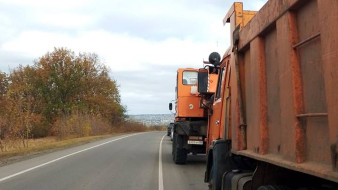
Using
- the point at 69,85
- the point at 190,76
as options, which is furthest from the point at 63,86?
the point at 190,76

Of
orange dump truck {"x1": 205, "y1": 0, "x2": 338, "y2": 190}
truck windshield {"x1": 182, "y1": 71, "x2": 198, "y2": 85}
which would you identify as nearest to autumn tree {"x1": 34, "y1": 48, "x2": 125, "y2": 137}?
truck windshield {"x1": 182, "y1": 71, "x2": 198, "y2": 85}

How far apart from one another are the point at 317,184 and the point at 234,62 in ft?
8.30

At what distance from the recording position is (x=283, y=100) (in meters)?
3.74

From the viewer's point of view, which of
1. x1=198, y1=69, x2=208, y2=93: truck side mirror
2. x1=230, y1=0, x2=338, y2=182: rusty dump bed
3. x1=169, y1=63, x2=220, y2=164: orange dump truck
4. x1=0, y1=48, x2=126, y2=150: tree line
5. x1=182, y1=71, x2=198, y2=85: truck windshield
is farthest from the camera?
x1=0, y1=48, x2=126, y2=150: tree line

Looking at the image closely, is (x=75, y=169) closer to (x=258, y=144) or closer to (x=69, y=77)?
(x=258, y=144)

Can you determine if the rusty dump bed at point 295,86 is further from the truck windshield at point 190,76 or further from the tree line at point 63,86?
the tree line at point 63,86

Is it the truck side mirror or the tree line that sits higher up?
the tree line

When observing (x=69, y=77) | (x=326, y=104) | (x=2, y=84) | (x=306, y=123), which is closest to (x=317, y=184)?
(x=306, y=123)

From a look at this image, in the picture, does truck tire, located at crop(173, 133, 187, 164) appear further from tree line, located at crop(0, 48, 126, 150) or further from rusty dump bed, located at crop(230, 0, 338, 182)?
tree line, located at crop(0, 48, 126, 150)

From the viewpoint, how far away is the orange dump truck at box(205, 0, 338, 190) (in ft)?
9.49

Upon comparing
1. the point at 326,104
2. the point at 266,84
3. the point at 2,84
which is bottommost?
the point at 326,104

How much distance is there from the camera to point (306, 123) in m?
3.31

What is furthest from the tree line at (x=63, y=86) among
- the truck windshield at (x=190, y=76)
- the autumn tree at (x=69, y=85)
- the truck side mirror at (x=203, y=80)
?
the truck side mirror at (x=203, y=80)

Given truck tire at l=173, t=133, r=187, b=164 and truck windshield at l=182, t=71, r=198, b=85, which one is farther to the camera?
truck windshield at l=182, t=71, r=198, b=85
